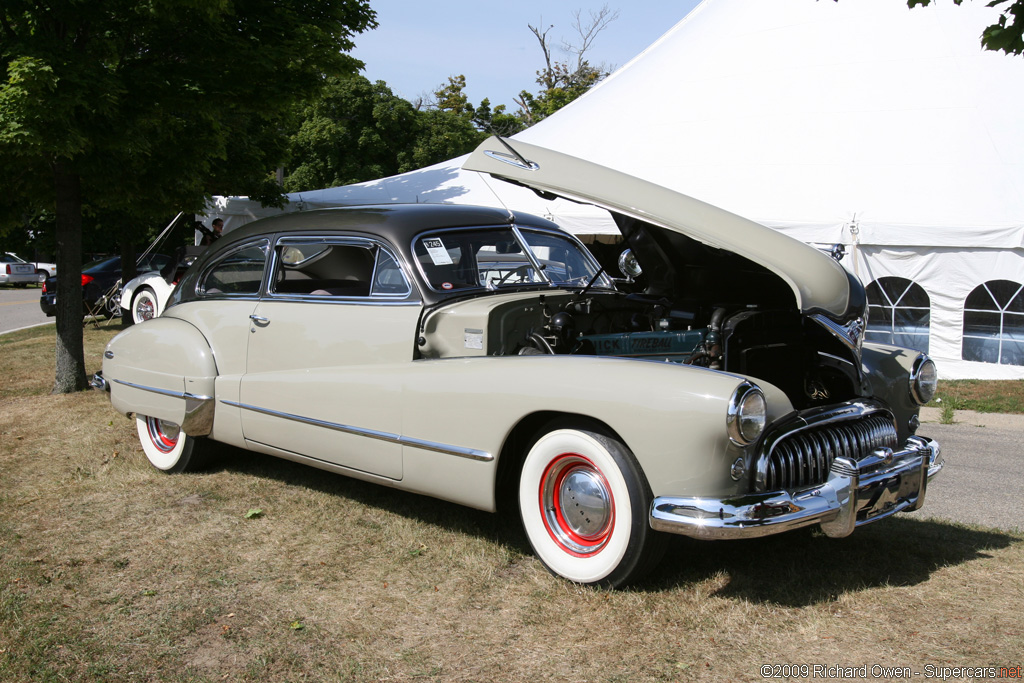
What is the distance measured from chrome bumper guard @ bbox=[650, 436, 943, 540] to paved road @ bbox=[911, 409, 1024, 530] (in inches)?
55.0

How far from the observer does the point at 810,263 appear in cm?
354

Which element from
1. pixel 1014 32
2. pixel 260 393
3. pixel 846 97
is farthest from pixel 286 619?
pixel 846 97

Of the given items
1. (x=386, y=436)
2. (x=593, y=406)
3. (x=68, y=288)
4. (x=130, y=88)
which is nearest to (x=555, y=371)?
(x=593, y=406)

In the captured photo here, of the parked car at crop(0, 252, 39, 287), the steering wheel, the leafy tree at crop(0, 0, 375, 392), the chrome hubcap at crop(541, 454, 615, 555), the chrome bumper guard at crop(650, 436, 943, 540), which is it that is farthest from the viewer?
the parked car at crop(0, 252, 39, 287)

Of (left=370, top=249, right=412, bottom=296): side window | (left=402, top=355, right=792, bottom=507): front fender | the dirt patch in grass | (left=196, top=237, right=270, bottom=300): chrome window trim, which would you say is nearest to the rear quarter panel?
(left=196, top=237, right=270, bottom=300): chrome window trim

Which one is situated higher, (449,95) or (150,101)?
(449,95)

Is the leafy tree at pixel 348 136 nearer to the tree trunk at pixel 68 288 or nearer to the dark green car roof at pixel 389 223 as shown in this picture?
the tree trunk at pixel 68 288

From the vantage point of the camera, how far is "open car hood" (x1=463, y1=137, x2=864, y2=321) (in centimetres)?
352

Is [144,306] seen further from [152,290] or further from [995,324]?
[995,324]

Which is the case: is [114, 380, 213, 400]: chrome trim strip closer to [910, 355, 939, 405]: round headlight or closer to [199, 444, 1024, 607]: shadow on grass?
[199, 444, 1024, 607]: shadow on grass

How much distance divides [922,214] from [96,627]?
1058 centimetres

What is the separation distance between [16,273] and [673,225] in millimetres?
34864

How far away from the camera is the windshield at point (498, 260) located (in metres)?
4.41

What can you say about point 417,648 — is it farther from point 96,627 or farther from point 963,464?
point 963,464
